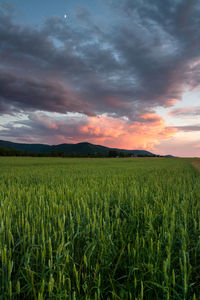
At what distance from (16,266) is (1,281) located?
28 cm

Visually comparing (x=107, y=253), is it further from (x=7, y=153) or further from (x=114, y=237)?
(x=7, y=153)

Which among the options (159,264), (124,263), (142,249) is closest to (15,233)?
(124,263)

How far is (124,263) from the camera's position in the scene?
204 centimetres

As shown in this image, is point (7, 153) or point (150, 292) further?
point (7, 153)

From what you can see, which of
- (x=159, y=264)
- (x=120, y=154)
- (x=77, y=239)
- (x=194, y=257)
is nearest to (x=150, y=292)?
(x=159, y=264)

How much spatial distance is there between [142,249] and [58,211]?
71.2 inches

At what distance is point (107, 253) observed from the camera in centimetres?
200

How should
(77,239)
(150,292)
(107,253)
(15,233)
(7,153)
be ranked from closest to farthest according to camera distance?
1. (150,292)
2. (107,253)
3. (77,239)
4. (15,233)
5. (7,153)

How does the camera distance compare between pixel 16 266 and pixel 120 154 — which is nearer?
pixel 16 266

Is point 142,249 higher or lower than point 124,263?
higher

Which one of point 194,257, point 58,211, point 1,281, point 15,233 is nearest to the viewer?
point 1,281

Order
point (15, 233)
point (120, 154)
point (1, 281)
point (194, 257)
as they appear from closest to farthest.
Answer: point (1, 281)
point (194, 257)
point (15, 233)
point (120, 154)

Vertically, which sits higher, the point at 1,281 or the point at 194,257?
the point at 194,257

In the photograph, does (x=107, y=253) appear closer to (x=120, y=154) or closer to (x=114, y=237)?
(x=114, y=237)
